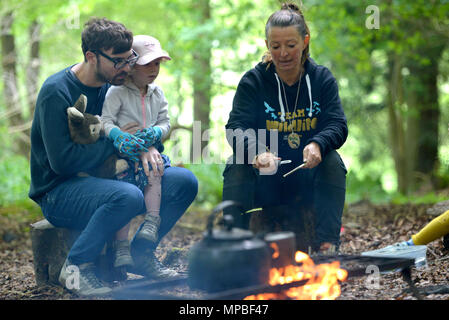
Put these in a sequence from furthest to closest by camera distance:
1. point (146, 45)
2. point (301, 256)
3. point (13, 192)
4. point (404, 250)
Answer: point (13, 192)
point (146, 45)
point (404, 250)
point (301, 256)

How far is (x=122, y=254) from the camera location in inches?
132

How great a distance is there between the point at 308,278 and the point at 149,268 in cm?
141

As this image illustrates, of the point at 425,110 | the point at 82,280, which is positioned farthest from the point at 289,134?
the point at 425,110

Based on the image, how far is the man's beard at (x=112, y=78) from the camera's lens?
334 cm

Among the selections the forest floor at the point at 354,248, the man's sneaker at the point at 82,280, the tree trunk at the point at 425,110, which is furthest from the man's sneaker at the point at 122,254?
the tree trunk at the point at 425,110

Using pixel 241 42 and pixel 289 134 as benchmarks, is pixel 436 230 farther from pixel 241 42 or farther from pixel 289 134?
pixel 241 42

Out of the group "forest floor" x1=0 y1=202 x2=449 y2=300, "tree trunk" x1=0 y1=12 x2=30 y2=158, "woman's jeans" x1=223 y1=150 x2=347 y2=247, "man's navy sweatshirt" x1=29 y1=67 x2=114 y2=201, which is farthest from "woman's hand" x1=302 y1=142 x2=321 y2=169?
"tree trunk" x1=0 y1=12 x2=30 y2=158

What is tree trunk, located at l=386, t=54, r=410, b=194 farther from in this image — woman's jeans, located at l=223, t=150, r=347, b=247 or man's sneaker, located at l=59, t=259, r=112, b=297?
man's sneaker, located at l=59, t=259, r=112, b=297

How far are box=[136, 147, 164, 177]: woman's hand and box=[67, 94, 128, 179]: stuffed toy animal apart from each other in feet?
0.43

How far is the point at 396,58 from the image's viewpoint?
377 inches

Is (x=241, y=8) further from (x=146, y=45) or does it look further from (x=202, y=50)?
(x=146, y=45)
